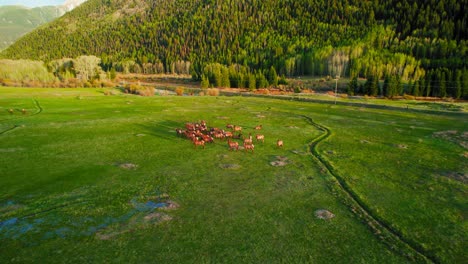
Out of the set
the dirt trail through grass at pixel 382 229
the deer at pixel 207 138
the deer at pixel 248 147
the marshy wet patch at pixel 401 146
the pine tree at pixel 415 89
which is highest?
the pine tree at pixel 415 89

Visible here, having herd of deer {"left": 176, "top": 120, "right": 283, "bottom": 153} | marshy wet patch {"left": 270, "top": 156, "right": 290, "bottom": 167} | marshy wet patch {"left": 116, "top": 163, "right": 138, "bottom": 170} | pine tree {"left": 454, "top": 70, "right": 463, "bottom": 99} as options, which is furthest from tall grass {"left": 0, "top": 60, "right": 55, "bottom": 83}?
pine tree {"left": 454, "top": 70, "right": 463, "bottom": 99}

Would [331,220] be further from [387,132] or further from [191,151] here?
[387,132]

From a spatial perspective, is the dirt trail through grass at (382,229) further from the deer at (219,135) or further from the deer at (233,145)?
the deer at (219,135)

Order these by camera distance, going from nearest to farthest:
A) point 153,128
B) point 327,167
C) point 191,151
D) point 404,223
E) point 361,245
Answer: point 361,245 < point 404,223 < point 327,167 < point 191,151 < point 153,128

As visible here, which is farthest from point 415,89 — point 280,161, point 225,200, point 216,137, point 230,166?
point 225,200

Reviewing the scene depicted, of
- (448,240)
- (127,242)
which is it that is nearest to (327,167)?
(448,240)

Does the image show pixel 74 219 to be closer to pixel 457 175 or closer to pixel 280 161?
pixel 280 161

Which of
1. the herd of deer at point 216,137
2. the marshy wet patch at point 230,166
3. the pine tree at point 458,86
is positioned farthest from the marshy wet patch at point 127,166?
the pine tree at point 458,86

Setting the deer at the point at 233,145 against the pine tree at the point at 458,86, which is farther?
the pine tree at the point at 458,86
